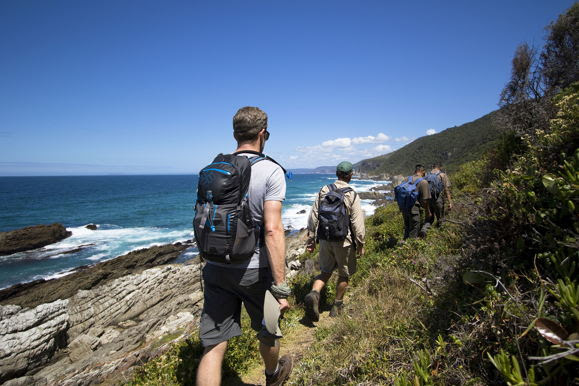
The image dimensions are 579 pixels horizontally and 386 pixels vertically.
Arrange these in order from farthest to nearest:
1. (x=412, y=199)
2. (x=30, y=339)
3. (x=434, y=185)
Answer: (x=30, y=339), (x=434, y=185), (x=412, y=199)

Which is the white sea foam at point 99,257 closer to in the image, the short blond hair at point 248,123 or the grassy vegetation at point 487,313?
the grassy vegetation at point 487,313

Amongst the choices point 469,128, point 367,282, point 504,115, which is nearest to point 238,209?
point 367,282

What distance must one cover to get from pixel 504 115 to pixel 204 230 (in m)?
9.45

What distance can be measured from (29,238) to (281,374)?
1319 inches

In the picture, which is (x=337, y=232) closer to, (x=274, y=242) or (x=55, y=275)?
(x=274, y=242)

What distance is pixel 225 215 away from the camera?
2064 mm

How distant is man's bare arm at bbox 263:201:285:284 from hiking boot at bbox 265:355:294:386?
1.15m

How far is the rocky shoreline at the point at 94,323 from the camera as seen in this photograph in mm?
5357

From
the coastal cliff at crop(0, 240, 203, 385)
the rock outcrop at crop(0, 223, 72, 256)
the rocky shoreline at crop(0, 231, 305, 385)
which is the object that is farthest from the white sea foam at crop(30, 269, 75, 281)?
the rock outcrop at crop(0, 223, 72, 256)

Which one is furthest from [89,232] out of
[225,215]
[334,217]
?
[225,215]

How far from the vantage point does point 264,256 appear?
7.59ft

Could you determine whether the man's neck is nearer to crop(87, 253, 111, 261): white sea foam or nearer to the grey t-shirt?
the grey t-shirt

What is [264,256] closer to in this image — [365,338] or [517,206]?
[365,338]

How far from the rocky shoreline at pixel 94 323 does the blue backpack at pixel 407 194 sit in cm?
497
